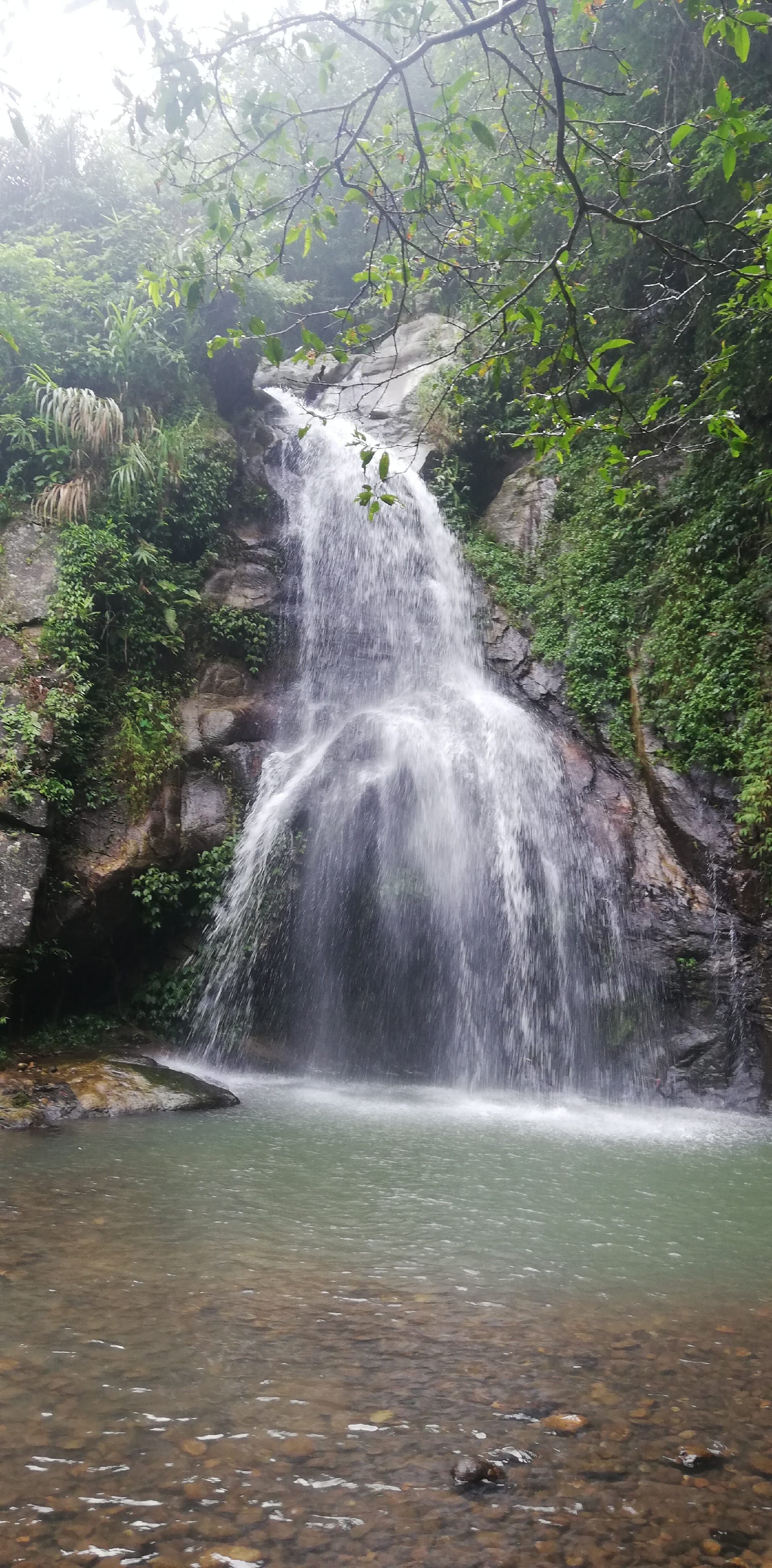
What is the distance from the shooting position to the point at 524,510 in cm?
1341

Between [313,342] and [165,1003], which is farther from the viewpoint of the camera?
[165,1003]

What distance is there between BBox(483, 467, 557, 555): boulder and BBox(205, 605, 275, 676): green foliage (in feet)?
14.5

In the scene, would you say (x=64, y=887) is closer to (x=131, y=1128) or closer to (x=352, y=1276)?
(x=131, y=1128)

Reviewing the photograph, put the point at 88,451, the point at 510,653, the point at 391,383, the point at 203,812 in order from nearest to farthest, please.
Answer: the point at 203,812
the point at 88,451
the point at 510,653
the point at 391,383

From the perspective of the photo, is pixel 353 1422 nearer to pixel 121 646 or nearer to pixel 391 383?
pixel 121 646

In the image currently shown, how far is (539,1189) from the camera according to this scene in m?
4.61

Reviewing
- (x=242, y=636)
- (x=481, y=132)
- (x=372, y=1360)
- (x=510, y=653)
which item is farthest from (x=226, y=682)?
(x=372, y=1360)

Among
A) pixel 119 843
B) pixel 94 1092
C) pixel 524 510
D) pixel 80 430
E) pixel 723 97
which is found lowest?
pixel 94 1092

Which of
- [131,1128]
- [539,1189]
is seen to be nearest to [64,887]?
[131,1128]

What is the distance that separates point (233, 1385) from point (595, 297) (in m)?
14.7

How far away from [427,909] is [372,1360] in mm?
6693

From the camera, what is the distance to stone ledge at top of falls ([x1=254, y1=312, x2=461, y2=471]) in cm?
1475

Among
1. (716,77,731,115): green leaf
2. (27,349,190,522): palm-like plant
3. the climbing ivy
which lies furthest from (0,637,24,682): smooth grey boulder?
(716,77,731,115): green leaf

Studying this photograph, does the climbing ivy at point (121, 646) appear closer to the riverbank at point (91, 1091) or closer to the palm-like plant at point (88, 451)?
the palm-like plant at point (88, 451)
